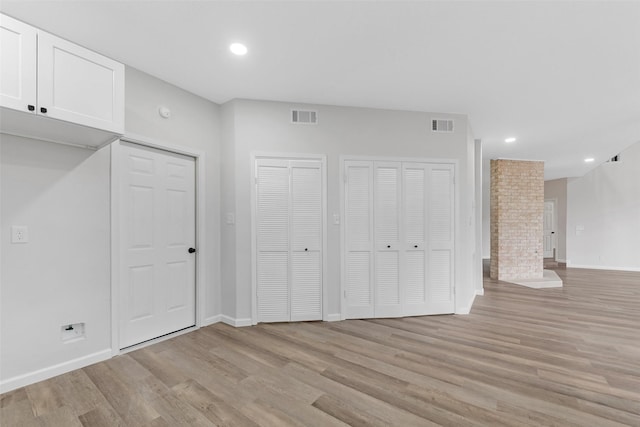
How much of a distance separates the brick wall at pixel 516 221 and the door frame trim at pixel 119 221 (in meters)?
6.00

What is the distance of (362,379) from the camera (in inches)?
92.7

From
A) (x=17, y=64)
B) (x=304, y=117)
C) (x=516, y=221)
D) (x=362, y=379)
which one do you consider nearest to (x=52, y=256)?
(x=17, y=64)

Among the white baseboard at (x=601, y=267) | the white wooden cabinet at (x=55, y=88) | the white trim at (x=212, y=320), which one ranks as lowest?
the white baseboard at (x=601, y=267)

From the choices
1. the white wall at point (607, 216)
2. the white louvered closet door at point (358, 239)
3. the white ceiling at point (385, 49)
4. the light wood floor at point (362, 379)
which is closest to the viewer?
the light wood floor at point (362, 379)

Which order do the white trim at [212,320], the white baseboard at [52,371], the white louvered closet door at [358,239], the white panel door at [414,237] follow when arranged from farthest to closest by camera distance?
the white panel door at [414,237], the white louvered closet door at [358,239], the white trim at [212,320], the white baseboard at [52,371]

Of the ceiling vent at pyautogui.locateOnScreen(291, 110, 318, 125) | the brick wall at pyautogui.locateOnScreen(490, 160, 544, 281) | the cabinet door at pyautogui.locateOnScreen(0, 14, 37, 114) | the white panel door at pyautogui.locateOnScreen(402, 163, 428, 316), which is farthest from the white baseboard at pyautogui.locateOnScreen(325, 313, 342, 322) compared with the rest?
the brick wall at pyautogui.locateOnScreen(490, 160, 544, 281)

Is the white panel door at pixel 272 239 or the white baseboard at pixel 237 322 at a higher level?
the white panel door at pixel 272 239

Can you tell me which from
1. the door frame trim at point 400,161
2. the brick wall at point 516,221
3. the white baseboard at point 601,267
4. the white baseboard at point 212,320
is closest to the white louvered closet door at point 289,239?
the door frame trim at point 400,161

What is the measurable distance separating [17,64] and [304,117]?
250 cm

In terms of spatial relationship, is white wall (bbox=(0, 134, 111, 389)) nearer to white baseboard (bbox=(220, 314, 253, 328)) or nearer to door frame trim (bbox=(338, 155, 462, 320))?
white baseboard (bbox=(220, 314, 253, 328))

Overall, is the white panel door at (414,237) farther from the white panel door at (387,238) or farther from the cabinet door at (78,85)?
the cabinet door at (78,85)

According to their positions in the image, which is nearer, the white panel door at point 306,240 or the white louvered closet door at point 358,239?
the white panel door at point 306,240

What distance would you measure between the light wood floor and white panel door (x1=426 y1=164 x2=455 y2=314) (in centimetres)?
39

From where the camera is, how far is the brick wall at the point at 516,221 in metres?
6.43
